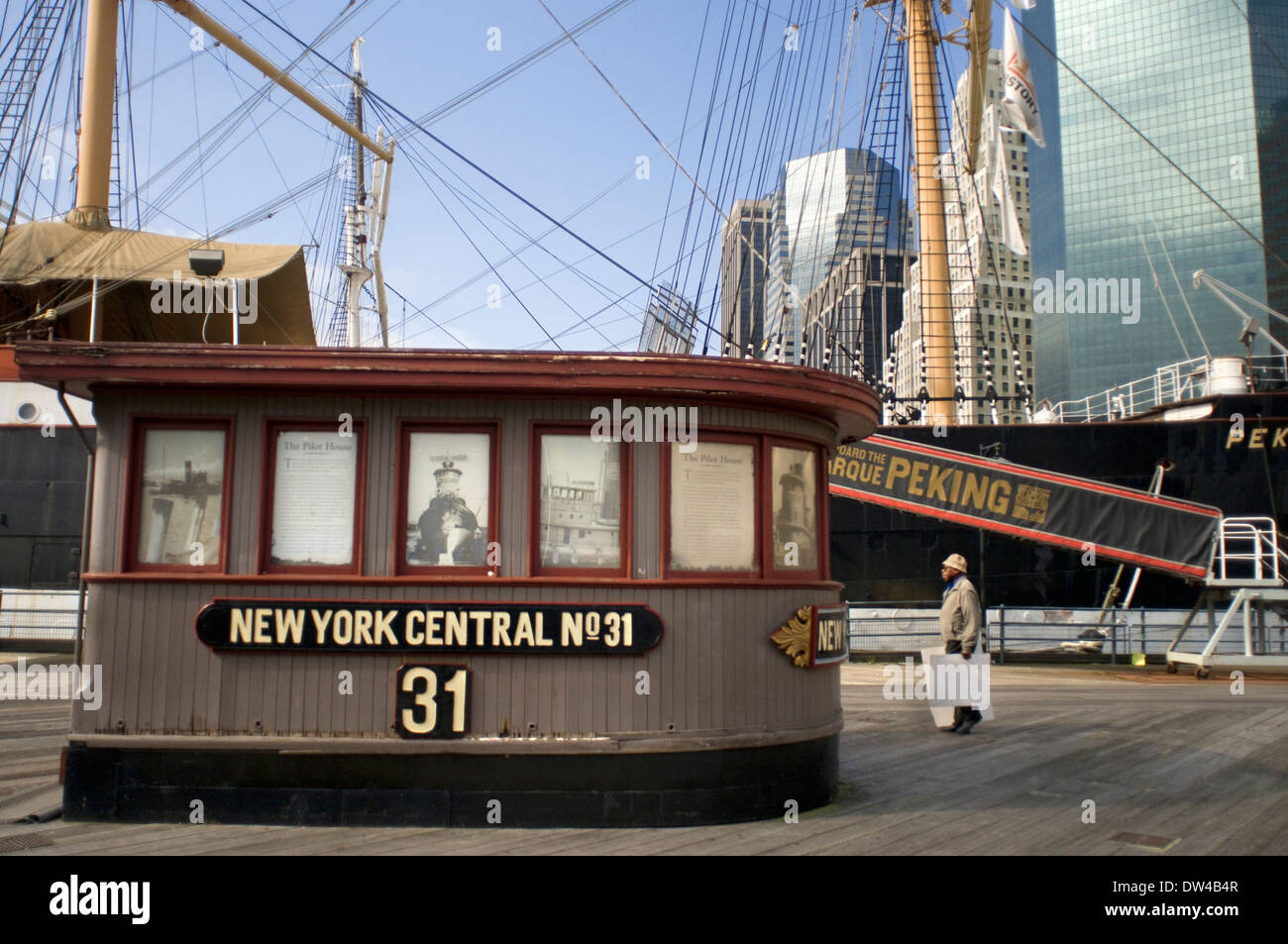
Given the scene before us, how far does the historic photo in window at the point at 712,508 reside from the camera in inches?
284

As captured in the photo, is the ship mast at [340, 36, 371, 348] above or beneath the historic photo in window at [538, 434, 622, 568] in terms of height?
above

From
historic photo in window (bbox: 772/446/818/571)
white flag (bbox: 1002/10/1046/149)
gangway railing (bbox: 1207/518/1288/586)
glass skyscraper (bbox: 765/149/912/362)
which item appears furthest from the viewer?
white flag (bbox: 1002/10/1046/149)

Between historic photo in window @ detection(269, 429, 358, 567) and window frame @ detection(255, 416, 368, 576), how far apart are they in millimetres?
16

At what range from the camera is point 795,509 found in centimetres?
771

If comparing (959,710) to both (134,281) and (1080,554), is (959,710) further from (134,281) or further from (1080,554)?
(134,281)

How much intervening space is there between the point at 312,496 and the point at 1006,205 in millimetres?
24565

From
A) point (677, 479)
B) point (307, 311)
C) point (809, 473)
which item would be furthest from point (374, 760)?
point (307, 311)

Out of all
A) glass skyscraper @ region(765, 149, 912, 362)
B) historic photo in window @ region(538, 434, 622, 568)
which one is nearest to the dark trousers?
historic photo in window @ region(538, 434, 622, 568)

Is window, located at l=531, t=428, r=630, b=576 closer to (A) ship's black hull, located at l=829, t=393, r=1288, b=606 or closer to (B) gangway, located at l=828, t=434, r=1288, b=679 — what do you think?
(B) gangway, located at l=828, t=434, r=1288, b=679

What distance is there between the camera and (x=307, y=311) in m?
28.0

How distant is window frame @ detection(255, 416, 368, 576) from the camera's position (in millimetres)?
7070
